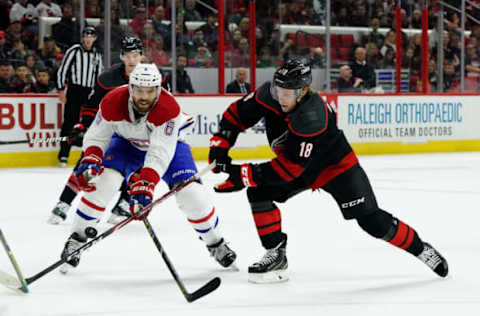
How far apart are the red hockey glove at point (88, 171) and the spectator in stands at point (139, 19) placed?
547cm

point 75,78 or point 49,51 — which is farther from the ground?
point 49,51

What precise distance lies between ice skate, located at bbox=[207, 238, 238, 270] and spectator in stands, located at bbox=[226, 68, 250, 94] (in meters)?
5.89

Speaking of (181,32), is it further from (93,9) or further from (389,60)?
(389,60)

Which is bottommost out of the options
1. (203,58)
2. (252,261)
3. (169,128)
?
(252,261)

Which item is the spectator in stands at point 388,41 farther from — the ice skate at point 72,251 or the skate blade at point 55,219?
the ice skate at point 72,251

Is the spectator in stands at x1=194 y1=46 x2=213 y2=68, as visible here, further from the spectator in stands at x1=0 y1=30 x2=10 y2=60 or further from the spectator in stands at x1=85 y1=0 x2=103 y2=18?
the spectator in stands at x1=0 y1=30 x2=10 y2=60

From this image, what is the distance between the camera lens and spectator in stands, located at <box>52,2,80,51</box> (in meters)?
8.35

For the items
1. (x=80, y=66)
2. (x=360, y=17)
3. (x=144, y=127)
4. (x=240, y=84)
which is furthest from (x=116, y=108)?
(x=360, y=17)

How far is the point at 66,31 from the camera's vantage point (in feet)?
27.5

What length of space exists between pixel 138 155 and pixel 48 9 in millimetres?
5178

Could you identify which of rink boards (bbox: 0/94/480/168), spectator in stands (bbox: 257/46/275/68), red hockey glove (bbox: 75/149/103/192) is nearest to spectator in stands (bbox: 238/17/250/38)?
spectator in stands (bbox: 257/46/275/68)

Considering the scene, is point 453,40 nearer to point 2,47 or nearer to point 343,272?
point 2,47

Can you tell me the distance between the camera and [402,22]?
10594 mm

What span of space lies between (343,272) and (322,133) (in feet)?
A: 2.30
